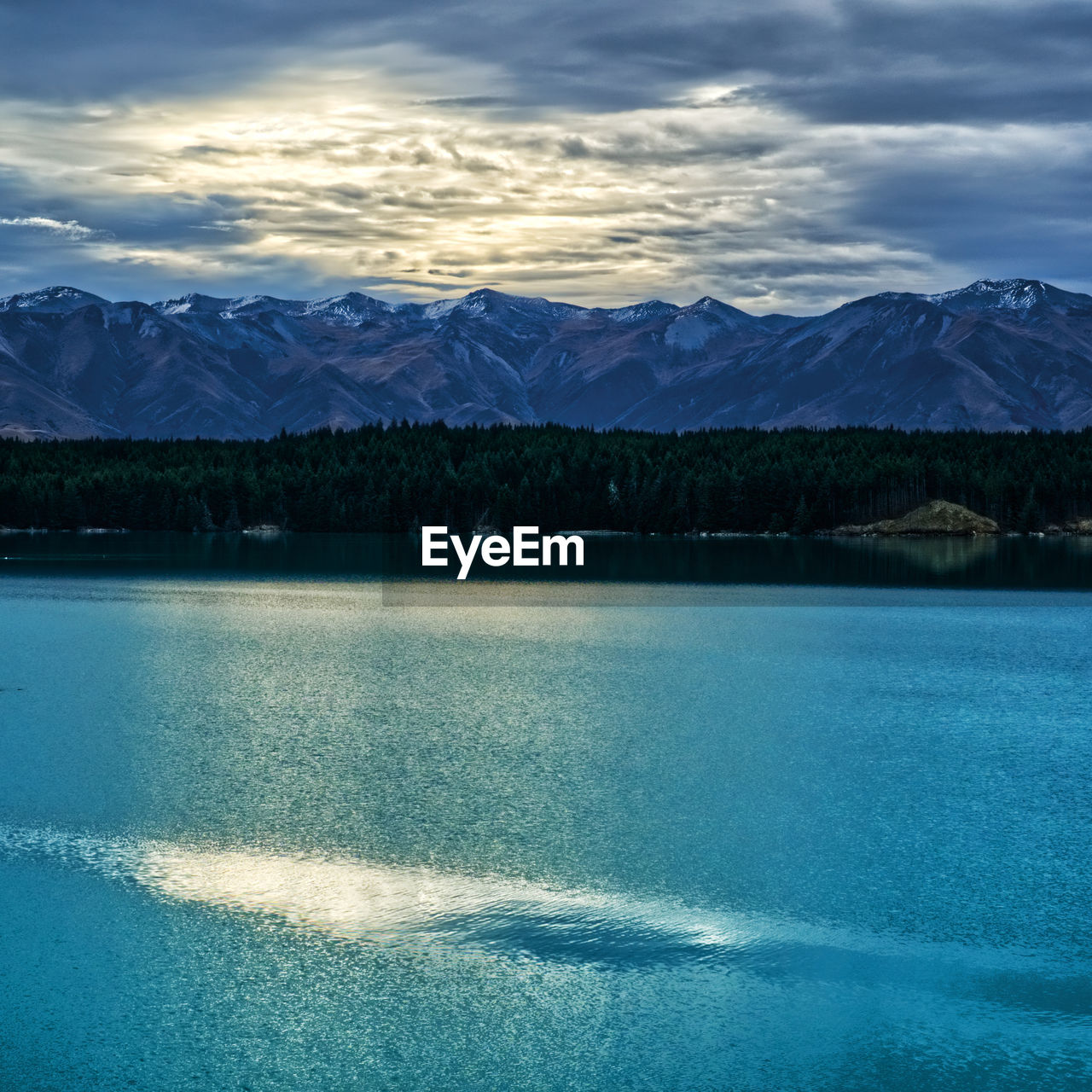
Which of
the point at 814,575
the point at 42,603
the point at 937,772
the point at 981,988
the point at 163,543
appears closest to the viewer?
the point at 981,988

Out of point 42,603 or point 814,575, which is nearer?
point 42,603

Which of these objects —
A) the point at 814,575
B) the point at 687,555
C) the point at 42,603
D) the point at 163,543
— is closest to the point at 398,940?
the point at 42,603

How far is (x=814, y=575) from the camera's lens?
4875 inches

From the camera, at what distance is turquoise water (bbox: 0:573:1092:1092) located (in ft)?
66.1

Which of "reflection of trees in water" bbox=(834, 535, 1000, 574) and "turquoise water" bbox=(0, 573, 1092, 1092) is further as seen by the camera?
"reflection of trees in water" bbox=(834, 535, 1000, 574)

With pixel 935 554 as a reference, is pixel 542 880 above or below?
above

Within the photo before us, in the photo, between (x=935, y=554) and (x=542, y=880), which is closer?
(x=542, y=880)

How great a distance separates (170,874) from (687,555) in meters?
135

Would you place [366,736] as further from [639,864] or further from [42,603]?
[42,603]

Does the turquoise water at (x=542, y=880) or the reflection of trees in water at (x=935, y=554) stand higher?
the turquoise water at (x=542, y=880)

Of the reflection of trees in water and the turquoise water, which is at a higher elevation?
the turquoise water

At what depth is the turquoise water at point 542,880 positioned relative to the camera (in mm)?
20141

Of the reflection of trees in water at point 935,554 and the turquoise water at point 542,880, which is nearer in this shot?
the turquoise water at point 542,880

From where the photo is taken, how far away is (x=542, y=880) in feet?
90.2
